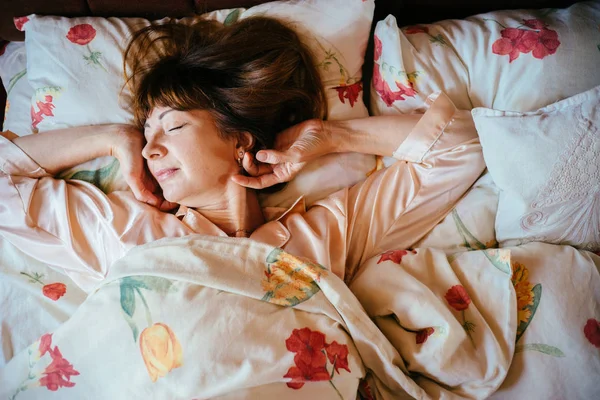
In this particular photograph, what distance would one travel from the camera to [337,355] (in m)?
0.93

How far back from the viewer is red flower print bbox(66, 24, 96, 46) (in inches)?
47.5

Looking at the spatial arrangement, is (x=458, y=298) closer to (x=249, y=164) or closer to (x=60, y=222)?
(x=249, y=164)

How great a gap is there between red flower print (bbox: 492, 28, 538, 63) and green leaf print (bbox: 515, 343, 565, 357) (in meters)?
0.68

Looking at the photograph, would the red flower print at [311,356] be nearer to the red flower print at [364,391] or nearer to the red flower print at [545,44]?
the red flower print at [364,391]

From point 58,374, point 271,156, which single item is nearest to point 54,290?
point 58,374

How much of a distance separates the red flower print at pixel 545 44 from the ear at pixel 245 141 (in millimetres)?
724

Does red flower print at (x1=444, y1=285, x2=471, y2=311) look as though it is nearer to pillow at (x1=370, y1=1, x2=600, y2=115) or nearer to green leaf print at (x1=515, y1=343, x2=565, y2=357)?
green leaf print at (x1=515, y1=343, x2=565, y2=357)

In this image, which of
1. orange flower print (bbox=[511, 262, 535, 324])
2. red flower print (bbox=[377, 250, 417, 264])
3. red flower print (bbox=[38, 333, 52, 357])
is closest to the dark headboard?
red flower print (bbox=[377, 250, 417, 264])

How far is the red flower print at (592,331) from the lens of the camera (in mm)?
961

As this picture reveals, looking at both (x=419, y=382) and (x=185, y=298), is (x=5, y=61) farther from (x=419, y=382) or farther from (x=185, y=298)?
(x=419, y=382)

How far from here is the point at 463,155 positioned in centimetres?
117

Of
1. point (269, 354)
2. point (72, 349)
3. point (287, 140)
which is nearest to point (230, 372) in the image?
point (269, 354)

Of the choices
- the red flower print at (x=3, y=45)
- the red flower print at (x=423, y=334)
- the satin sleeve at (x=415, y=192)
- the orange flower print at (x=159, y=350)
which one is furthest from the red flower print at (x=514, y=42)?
the red flower print at (x=3, y=45)

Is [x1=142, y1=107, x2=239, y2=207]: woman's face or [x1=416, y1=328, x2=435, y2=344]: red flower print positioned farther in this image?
[x1=142, y1=107, x2=239, y2=207]: woman's face
